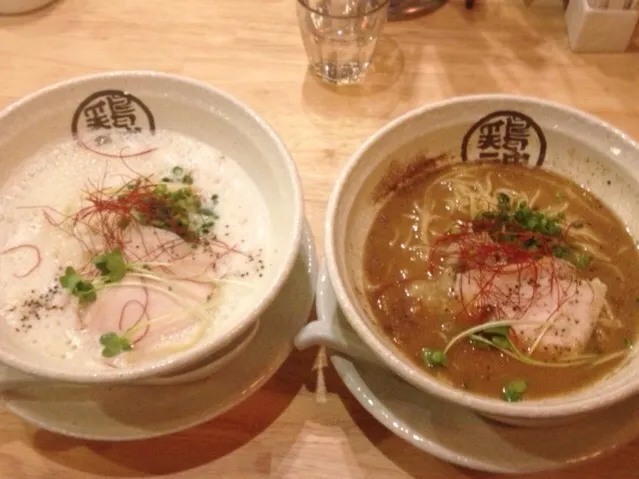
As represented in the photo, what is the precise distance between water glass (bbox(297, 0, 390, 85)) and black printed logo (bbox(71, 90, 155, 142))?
0.58 m

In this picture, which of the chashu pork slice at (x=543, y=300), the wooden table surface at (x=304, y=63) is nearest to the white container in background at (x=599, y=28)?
the wooden table surface at (x=304, y=63)

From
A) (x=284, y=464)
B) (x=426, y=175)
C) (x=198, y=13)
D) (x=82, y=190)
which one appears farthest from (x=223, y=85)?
(x=284, y=464)

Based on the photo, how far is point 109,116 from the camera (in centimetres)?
148

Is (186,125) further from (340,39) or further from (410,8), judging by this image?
(410,8)

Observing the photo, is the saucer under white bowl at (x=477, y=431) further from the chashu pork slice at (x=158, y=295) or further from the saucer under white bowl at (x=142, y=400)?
the chashu pork slice at (x=158, y=295)

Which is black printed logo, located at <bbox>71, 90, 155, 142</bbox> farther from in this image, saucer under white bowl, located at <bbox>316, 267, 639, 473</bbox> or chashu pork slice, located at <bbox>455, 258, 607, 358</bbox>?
chashu pork slice, located at <bbox>455, 258, 607, 358</bbox>

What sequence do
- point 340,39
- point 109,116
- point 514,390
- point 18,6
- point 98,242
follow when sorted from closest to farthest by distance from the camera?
point 514,390, point 98,242, point 109,116, point 340,39, point 18,6

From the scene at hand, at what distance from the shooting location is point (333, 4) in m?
1.96

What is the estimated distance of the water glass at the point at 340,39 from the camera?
1805mm

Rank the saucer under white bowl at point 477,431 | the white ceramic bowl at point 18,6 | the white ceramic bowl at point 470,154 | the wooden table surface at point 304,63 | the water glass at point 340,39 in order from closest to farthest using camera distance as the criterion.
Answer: the saucer under white bowl at point 477,431
the white ceramic bowl at point 470,154
the wooden table surface at point 304,63
the water glass at point 340,39
the white ceramic bowl at point 18,6

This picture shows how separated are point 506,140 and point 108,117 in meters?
0.89

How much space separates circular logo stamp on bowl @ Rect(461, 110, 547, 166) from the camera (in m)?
1.35

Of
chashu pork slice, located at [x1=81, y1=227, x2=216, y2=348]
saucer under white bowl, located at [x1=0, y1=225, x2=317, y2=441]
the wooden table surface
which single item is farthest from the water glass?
saucer under white bowl, located at [x1=0, y1=225, x2=317, y2=441]

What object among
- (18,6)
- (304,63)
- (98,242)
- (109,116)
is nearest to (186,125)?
(109,116)
